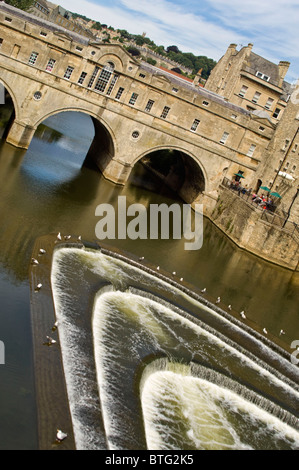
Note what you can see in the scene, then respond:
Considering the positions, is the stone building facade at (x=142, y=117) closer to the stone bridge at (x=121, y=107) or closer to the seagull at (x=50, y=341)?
the stone bridge at (x=121, y=107)

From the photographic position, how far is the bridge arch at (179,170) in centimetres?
4138

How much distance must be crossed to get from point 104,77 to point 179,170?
624 inches

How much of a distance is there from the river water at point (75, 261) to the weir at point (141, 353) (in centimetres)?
16

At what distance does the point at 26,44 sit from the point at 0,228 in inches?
758

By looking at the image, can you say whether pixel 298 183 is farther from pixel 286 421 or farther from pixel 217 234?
pixel 286 421

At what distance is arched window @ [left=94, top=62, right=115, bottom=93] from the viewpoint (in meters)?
36.3

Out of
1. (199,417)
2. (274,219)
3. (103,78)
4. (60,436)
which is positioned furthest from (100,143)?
(60,436)

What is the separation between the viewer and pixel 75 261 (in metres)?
20.0

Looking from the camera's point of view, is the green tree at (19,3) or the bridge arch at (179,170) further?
the green tree at (19,3)

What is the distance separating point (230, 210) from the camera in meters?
38.8

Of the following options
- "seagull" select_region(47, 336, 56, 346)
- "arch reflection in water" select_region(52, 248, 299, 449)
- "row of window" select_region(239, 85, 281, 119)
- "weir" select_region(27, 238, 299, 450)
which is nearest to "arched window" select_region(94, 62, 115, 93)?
"weir" select_region(27, 238, 299, 450)

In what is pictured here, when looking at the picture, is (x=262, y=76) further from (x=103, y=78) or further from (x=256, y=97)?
(x=103, y=78)

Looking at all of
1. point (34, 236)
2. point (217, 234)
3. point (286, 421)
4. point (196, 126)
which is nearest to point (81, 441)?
point (286, 421)

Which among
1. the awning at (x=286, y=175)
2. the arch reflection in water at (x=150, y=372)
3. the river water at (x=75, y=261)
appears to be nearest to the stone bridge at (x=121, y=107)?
the awning at (x=286, y=175)
